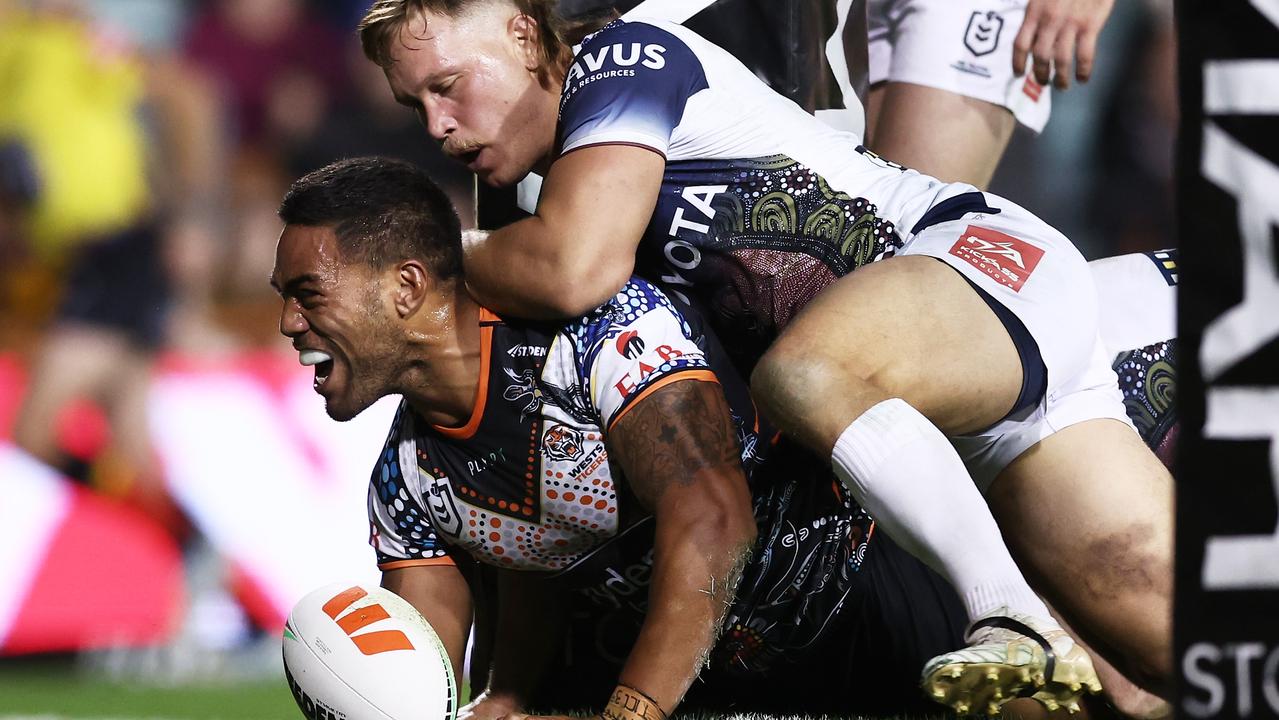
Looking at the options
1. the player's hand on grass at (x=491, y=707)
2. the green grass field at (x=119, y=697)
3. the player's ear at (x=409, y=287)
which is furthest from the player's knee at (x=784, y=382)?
the green grass field at (x=119, y=697)

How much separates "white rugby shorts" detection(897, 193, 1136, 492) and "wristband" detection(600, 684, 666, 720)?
2.58 feet

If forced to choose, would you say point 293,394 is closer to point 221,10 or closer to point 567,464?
point 221,10

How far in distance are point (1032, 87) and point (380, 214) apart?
2.07m

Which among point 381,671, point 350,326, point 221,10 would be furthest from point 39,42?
point 381,671

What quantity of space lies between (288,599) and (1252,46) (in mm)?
5192

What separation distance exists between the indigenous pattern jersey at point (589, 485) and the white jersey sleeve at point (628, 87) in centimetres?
33

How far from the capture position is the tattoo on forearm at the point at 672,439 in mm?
2787

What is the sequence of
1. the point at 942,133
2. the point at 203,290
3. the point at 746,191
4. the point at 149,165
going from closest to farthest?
the point at 746,191
the point at 942,133
the point at 203,290
the point at 149,165

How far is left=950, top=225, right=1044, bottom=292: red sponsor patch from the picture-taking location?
2791 millimetres

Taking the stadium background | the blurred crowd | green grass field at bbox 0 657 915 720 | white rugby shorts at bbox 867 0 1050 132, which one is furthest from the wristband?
the blurred crowd

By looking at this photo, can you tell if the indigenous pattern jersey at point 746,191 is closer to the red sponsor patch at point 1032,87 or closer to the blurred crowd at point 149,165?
the red sponsor patch at point 1032,87

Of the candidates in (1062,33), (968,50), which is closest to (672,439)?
(968,50)

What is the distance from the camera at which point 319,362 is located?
306 centimetres

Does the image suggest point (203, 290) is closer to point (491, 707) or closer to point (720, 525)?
point (491, 707)
